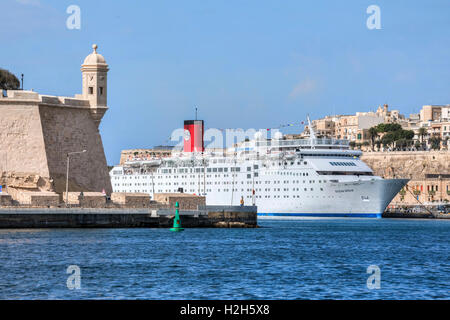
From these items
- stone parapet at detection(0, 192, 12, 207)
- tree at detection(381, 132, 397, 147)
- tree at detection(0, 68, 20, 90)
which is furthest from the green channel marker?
tree at detection(381, 132, 397, 147)

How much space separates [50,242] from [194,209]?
45.8 ft

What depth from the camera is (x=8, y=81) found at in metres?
50.8

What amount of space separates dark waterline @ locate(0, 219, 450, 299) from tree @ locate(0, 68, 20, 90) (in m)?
13.9

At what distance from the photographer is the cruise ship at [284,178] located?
229ft

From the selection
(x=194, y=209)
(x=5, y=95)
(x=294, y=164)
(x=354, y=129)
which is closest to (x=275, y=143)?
(x=294, y=164)

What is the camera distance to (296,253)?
102 feet

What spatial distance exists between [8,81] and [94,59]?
7.71 m

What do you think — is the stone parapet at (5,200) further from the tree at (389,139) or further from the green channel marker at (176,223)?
the tree at (389,139)

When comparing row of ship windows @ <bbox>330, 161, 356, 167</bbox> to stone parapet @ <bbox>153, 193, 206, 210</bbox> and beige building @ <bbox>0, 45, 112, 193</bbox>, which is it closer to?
stone parapet @ <bbox>153, 193, 206, 210</bbox>

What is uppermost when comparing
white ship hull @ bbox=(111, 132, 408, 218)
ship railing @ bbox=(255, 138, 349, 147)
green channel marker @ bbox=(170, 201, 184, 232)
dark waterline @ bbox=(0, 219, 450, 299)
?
ship railing @ bbox=(255, 138, 349, 147)

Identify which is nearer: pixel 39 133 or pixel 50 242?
pixel 50 242

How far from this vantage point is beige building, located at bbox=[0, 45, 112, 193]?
1673 inches

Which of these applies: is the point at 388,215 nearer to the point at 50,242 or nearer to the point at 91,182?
the point at 91,182

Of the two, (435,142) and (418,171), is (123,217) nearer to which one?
(418,171)
